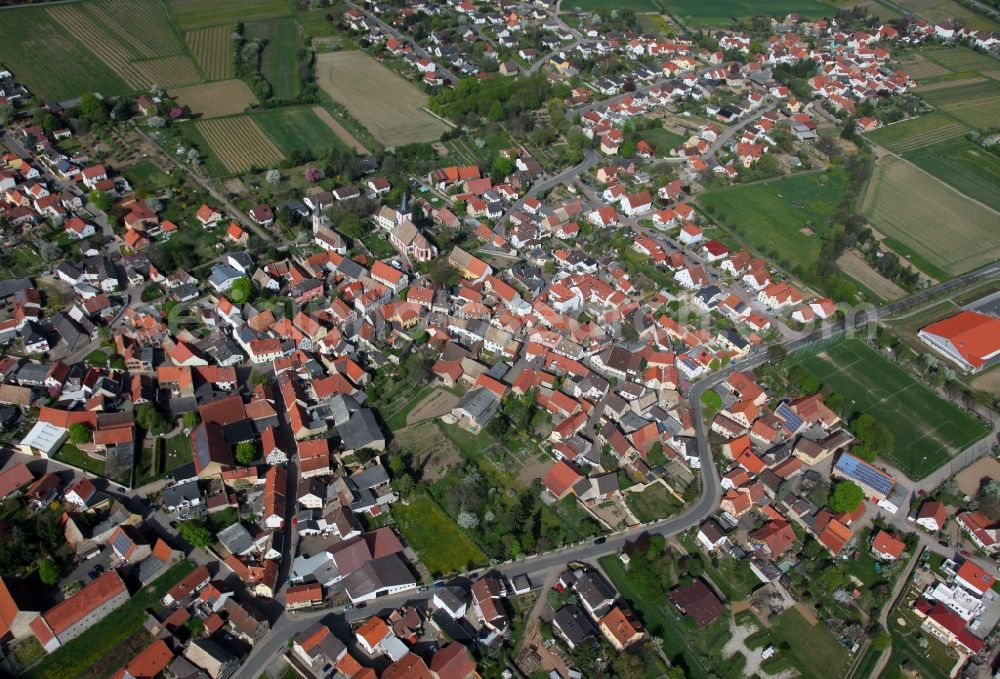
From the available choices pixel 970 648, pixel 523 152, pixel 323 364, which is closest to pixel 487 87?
pixel 523 152

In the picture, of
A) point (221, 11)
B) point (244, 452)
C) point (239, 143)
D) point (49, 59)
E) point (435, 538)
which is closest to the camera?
point (435, 538)

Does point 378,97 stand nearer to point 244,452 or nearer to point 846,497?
point 244,452

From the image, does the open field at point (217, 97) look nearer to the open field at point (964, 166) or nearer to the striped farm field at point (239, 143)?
the striped farm field at point (239, 143)

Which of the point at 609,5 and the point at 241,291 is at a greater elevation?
the point at 609,5

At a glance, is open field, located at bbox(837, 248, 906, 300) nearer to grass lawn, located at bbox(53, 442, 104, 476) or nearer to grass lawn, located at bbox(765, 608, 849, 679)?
grass lawn, located at bbox(765, 608, 849, 679)

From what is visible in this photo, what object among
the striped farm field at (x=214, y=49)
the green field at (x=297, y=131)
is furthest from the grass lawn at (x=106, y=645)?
the striped farm field at (x=214, y=49)

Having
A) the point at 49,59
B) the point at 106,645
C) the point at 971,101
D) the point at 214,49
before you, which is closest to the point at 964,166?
the point at 971,101

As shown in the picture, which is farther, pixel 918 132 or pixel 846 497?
pixel 918 132
